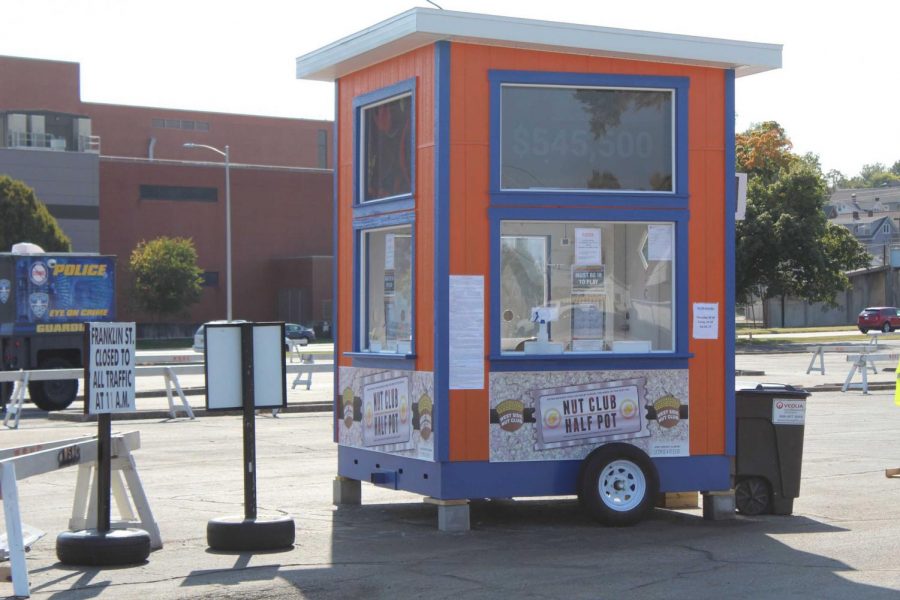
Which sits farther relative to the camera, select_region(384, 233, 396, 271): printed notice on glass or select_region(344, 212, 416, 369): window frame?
select_region(384, 233, 396, 271): printed notice on glass

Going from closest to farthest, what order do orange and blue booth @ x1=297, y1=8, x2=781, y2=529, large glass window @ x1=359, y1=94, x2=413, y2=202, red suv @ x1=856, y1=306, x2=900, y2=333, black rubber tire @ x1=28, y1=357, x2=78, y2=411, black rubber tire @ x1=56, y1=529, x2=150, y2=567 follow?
black rubber tire @ x1=56, y1=529, x2=150, y2=567 → orange and blue booth @ x1=297, y1=8, x2=781, y2=529 → large glass window @ x1=359, y1=94, x2=413, y2=202 → black rubber tire @ x1=28, y1=357, x2=78, y2=411 → red suv @ x1=856, y1=306, x2=900, y2=333

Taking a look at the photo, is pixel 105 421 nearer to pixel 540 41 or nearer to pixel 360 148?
pixel 360 148

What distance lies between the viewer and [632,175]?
1124cm

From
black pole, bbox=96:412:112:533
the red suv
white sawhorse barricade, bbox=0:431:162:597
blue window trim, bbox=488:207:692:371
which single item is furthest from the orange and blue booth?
the red suv

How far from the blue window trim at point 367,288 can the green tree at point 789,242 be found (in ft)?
169

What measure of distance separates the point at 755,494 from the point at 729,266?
2.13 metres

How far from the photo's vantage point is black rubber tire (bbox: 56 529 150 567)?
902 cm

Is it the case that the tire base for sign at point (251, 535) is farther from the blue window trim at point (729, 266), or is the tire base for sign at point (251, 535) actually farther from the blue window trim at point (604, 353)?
the blue window trim at point (729, 266)

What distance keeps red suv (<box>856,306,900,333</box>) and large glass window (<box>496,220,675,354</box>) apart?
62418 mm

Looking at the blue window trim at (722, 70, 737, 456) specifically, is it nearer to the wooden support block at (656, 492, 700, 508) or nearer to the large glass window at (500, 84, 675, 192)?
the large glass window at (500, 84, 675, 192)

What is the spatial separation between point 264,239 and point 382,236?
72.6 m

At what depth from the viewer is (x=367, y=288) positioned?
39.2ft

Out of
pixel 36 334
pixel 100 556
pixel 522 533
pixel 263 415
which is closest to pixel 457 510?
pixel 522 533

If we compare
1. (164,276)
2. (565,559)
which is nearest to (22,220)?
(164,276)
